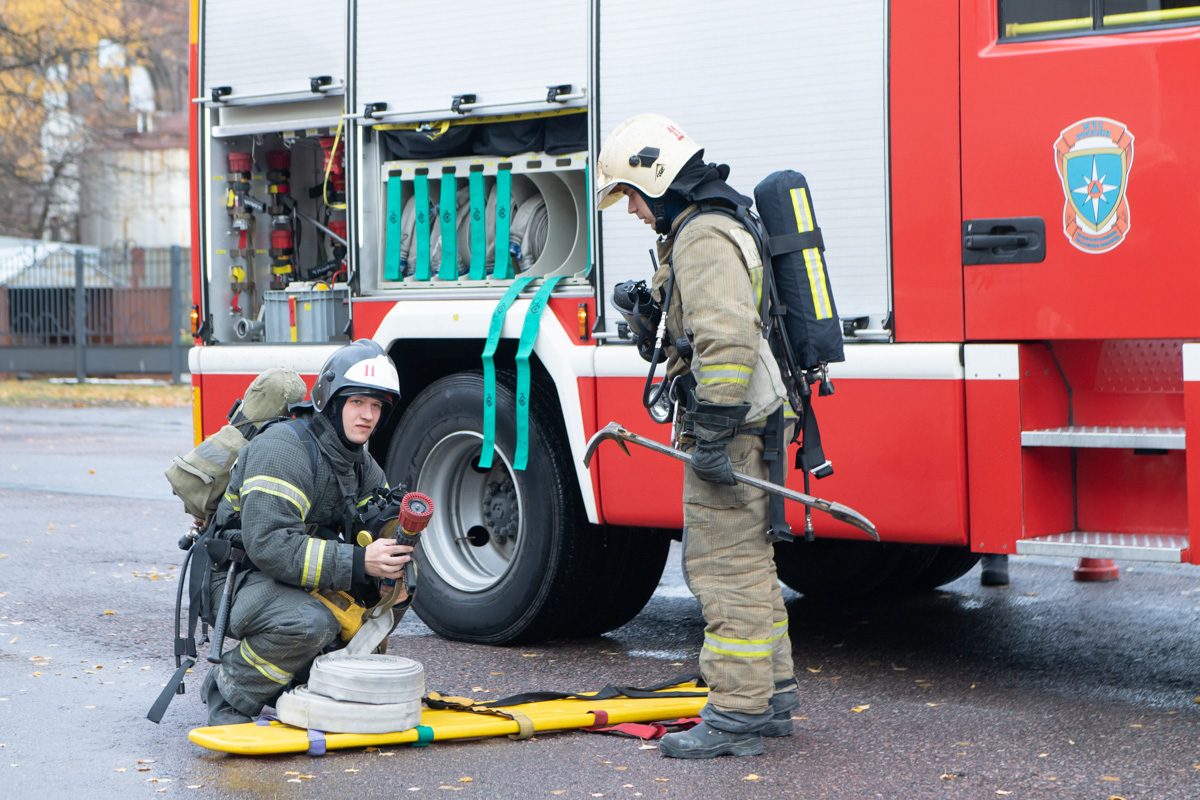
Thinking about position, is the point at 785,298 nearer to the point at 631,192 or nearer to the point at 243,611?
the point at 631,192

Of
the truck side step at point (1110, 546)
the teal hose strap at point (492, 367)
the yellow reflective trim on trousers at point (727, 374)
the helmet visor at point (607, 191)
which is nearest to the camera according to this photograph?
the yellow reflective trim on trousers at point (727, 374)

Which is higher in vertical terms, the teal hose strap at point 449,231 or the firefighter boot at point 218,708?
the teal hose strap at point 449,231

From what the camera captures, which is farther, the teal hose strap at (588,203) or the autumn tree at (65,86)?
the autumn tree at (65,86)

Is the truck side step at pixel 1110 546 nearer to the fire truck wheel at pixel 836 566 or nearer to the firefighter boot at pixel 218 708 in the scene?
the fire truck wheel at pixel 836 566

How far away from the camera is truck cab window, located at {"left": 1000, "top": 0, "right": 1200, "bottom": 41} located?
15.3 feet

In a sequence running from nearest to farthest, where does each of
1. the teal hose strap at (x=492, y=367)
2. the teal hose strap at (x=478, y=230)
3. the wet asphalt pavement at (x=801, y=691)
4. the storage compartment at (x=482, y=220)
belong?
the wet asphalt pavement at (x=801, y=691)
the teal hose strap at (x=492, y=367)
the storage compartment at (x=482, y=220)
the teal hose strap at (x=478, y=230)

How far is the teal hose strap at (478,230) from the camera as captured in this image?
250 inches

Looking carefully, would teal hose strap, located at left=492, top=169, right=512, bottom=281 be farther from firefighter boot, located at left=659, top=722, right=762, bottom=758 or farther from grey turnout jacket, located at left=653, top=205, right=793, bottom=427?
firefighter boot, located at left=659, top=722, right=762, bottom=758

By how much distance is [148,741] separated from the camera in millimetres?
4730

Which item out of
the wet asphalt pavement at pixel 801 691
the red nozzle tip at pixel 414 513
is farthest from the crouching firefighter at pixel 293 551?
the wet asphalt pavement at pixel 801 691

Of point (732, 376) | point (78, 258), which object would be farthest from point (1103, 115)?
point (78, 258)

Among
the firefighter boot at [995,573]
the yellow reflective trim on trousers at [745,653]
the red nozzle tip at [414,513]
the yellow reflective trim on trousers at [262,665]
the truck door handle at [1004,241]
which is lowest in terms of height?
the firefighter boot at [995,573]

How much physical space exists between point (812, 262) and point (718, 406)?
0.59 metres

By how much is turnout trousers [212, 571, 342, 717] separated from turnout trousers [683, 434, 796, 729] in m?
1.16
